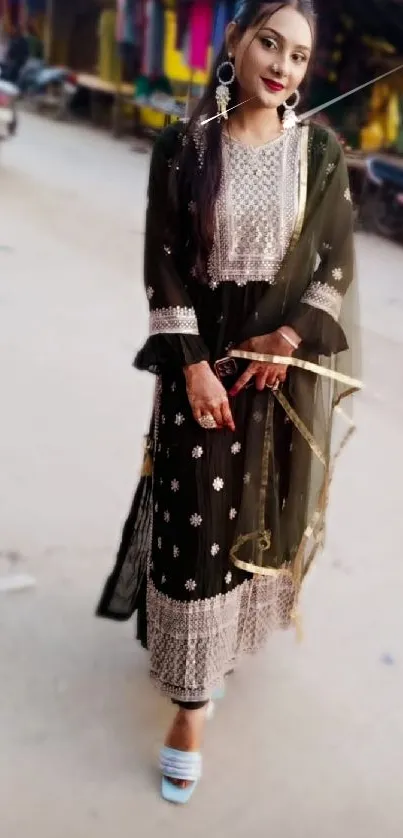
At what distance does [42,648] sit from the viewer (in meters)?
1.54

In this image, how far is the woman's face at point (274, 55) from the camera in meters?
1.00

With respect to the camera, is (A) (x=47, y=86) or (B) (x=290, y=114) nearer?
(B) (x=290, y=114)

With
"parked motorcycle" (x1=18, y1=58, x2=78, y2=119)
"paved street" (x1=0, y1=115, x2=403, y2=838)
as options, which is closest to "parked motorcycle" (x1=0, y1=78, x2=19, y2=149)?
"parked motorcycle" (x1=18, y1=58, x2=78, y2=119)

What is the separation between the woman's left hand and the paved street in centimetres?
63

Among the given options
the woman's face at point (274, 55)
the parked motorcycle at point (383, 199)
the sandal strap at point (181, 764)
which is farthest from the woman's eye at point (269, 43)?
the sandal strap at point (181, 764)

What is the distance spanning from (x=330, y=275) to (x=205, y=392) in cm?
24

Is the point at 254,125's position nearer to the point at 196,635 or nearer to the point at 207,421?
the point at 207,421

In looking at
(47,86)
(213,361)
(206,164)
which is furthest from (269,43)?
(47,86)

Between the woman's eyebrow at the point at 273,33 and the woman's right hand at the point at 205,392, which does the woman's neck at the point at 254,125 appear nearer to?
the woman's eyebrow at the point at 273,33

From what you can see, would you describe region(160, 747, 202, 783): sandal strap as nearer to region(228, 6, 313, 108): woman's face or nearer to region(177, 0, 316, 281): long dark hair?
region(177, 0, 316, 281): long dark hair

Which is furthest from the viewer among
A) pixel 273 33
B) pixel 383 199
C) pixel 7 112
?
pixel 7 112

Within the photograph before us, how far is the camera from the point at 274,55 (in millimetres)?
1012

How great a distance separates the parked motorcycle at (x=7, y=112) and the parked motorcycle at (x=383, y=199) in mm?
3902

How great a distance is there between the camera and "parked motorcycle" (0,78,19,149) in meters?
5.94
